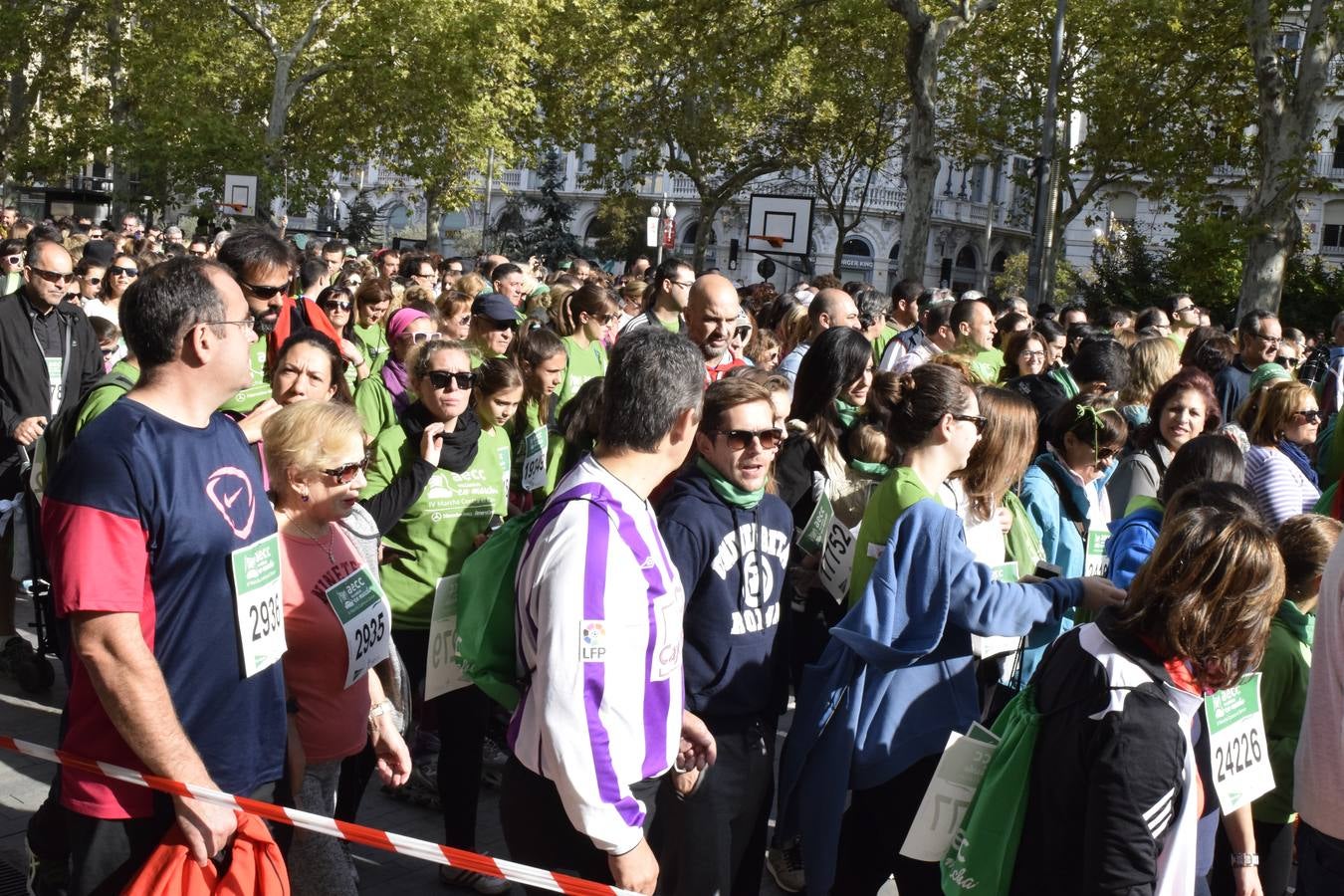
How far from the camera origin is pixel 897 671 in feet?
11.9

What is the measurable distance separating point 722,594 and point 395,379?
10.8 ft

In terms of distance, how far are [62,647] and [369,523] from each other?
45.8 inches

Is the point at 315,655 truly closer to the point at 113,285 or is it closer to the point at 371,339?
the point at 371,339

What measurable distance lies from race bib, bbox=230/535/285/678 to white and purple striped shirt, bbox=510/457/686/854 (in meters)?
0.55

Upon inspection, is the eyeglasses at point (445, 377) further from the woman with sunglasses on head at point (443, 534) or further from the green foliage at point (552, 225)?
the green foliage at point (552, 225)

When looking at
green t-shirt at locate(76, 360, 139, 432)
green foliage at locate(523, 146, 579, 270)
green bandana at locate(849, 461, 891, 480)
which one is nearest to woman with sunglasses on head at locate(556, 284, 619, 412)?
green bandana at locate(849, 461, 891, 480)

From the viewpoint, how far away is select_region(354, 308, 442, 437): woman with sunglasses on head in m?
5.23

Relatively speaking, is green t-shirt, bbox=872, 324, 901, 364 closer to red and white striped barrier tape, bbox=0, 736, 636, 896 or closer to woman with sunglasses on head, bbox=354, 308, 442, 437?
woman with sunglasses on head, bbox=354, 308, 442, 437

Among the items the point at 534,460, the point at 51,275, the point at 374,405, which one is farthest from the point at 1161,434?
the point at 51,275

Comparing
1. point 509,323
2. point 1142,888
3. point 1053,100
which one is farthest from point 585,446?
point 1053,100

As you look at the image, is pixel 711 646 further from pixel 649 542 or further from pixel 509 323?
pixel 509 323

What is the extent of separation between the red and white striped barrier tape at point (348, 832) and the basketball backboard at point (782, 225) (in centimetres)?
1117

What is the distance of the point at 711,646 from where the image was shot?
335 centimetres

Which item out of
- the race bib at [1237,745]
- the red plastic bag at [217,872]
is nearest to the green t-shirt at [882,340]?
the race bib at [1237,745]
